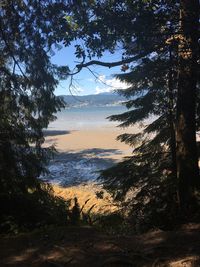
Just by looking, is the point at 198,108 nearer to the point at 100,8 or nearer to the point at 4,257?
the point at 100,8

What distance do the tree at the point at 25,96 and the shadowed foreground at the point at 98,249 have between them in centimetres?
178

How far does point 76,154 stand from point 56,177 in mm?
6412

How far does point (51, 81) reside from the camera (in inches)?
333

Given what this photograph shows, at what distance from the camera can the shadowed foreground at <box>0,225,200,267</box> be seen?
14.9 feet

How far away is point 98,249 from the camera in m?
5.19

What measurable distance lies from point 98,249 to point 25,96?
4364 mm

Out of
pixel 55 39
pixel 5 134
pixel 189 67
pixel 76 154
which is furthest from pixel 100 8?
pixel 76 154

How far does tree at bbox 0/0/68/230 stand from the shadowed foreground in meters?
1.78

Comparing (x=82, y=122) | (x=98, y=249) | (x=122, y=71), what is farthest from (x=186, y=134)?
(x=82, y=122)

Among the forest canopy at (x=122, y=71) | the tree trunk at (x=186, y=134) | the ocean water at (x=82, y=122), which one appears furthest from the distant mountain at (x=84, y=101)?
the ocean water at (x=82, y=122)

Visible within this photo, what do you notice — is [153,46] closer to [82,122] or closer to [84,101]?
[84,101]

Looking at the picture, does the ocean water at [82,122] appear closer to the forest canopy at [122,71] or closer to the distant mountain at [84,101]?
the distant mountain at [84,101]

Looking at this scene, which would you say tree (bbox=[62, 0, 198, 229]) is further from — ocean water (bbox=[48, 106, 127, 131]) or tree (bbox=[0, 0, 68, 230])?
ocean water (bbox=[48, 106, 127, 131])

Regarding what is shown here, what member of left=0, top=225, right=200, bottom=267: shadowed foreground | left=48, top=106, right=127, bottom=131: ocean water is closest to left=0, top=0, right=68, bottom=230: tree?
left=0, top=225, right=200, bottom=267: shadowed foreground
